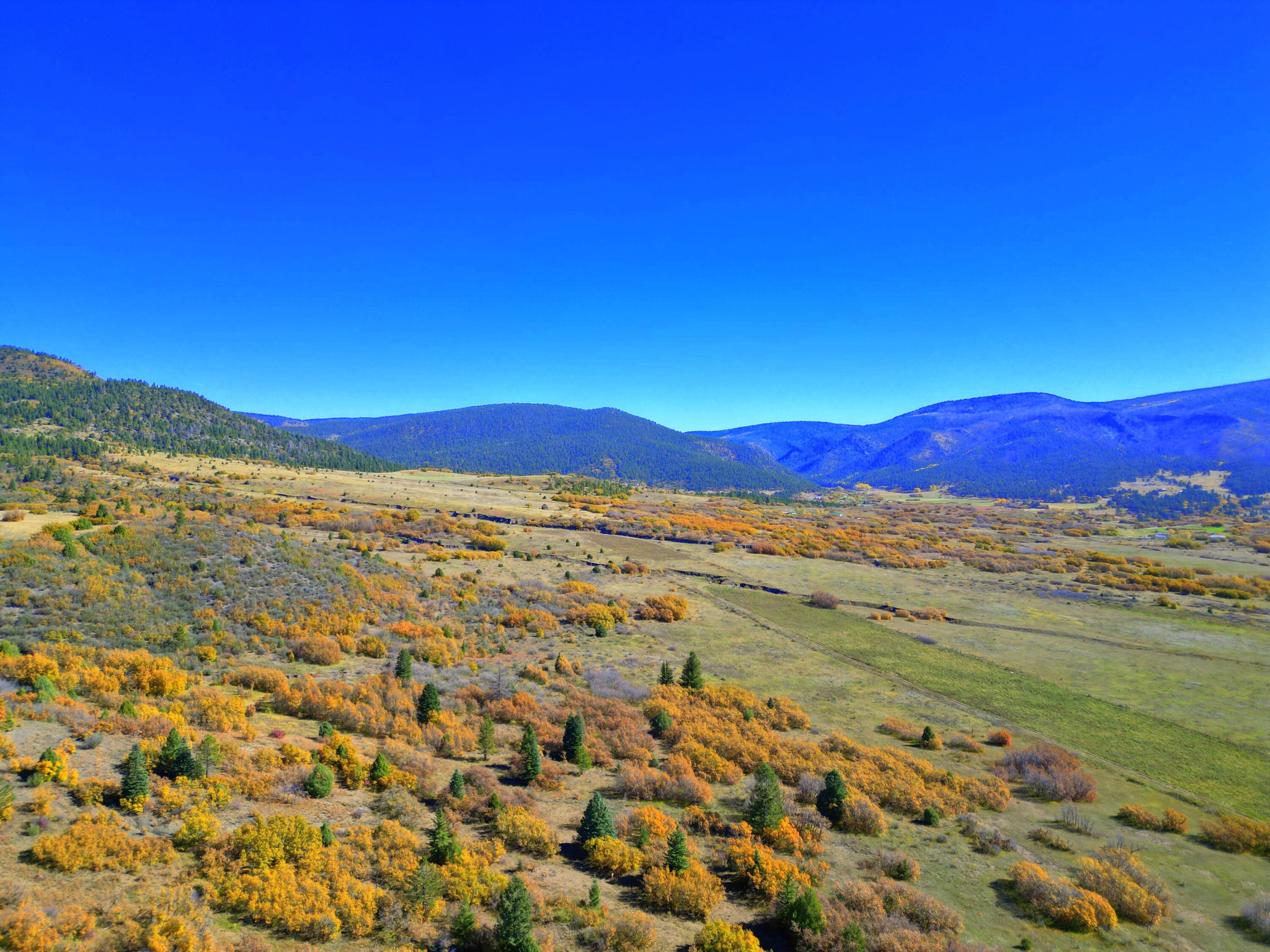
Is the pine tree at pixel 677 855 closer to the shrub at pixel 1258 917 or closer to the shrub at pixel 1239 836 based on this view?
the shrub at pixel 1258 917

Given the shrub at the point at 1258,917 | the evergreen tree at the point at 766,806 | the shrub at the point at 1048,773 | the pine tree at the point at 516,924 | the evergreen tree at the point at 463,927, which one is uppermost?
the pine tree at the point at 516,924

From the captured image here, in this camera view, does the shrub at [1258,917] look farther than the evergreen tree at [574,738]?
No

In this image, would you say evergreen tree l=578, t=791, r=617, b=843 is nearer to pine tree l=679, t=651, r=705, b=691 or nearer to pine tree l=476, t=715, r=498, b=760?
pine tree l=476, t=715, r=498, b=760

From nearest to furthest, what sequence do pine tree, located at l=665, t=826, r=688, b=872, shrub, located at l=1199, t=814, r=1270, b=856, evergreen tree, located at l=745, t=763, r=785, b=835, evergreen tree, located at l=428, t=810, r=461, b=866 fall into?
evergreen tree, located at l=428, t=810, r=461, b=866 → pine tree, located at l=665, t=826, r=688, b=872 → evergreen tree, located at l=745, t=763, r=785, b=835 → shrub, located at l=1199, t=814, r=1270, b=856

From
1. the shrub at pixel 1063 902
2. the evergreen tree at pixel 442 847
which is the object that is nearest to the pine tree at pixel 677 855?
the evergreen tree at pixel 442 847

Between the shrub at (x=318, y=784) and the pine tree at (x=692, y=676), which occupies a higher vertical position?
the shrub at (x=318, y=784)

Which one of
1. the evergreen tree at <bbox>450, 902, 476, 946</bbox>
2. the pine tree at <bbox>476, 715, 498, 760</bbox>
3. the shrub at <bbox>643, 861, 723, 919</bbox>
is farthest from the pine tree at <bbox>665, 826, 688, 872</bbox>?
the pine tree at <bbox>476, 715, 498, 760</bbox>

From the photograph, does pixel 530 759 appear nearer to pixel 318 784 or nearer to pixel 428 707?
pixel 428 707

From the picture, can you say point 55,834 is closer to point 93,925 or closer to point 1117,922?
point 93,925
